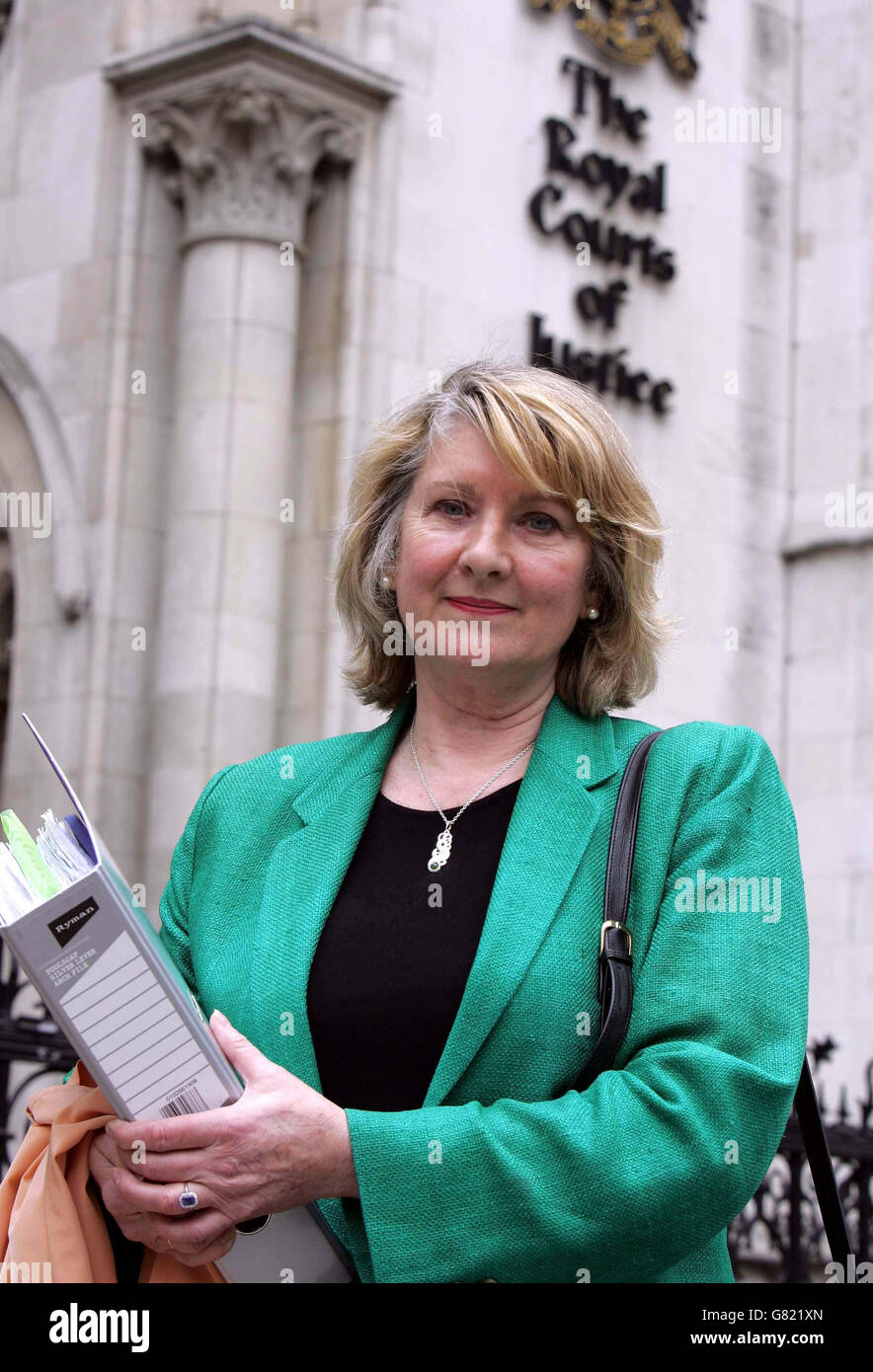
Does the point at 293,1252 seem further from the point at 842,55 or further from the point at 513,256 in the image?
the point at 842,55

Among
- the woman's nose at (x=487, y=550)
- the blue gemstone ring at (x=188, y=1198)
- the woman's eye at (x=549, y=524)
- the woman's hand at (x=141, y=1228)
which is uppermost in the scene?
the woman's eye at (x=549, y=524)

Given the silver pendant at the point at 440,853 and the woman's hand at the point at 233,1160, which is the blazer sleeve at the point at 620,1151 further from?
the silver pendant at the point at 440,853

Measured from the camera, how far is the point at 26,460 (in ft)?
30.6

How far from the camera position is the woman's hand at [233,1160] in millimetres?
2037

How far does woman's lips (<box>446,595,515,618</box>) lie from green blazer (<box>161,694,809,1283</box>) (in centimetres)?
19

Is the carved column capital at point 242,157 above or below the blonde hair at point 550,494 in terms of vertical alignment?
above

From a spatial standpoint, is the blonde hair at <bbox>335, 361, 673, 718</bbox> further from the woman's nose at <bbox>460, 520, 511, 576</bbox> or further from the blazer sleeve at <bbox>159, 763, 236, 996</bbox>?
the blazer sleeve at <bbox>159, 763, 236, 996</bbox>

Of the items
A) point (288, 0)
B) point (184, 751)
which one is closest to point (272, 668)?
point (184, 751)

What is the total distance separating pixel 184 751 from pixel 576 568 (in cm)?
612

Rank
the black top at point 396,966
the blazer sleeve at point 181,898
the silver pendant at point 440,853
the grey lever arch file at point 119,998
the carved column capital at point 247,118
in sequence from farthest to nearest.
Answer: the carved column capital at point 247,118, the blazer sleeve at point 181,898, the silver pendant at point 440,853, the black top at point 396,966, the grey lever arch file at point 119,998

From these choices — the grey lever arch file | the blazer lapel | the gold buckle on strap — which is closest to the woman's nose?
the blazer lapel

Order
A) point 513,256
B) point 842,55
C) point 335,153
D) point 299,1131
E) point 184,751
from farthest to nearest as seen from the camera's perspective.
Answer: point 842,55
point 513,256
point 335,153
point 184,751
point 299,1131

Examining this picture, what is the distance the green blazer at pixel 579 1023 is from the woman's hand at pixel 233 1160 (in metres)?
0.05

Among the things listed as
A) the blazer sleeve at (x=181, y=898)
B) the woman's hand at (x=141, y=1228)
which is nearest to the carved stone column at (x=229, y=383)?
the blazer sleeve at (x=181, y=898)
